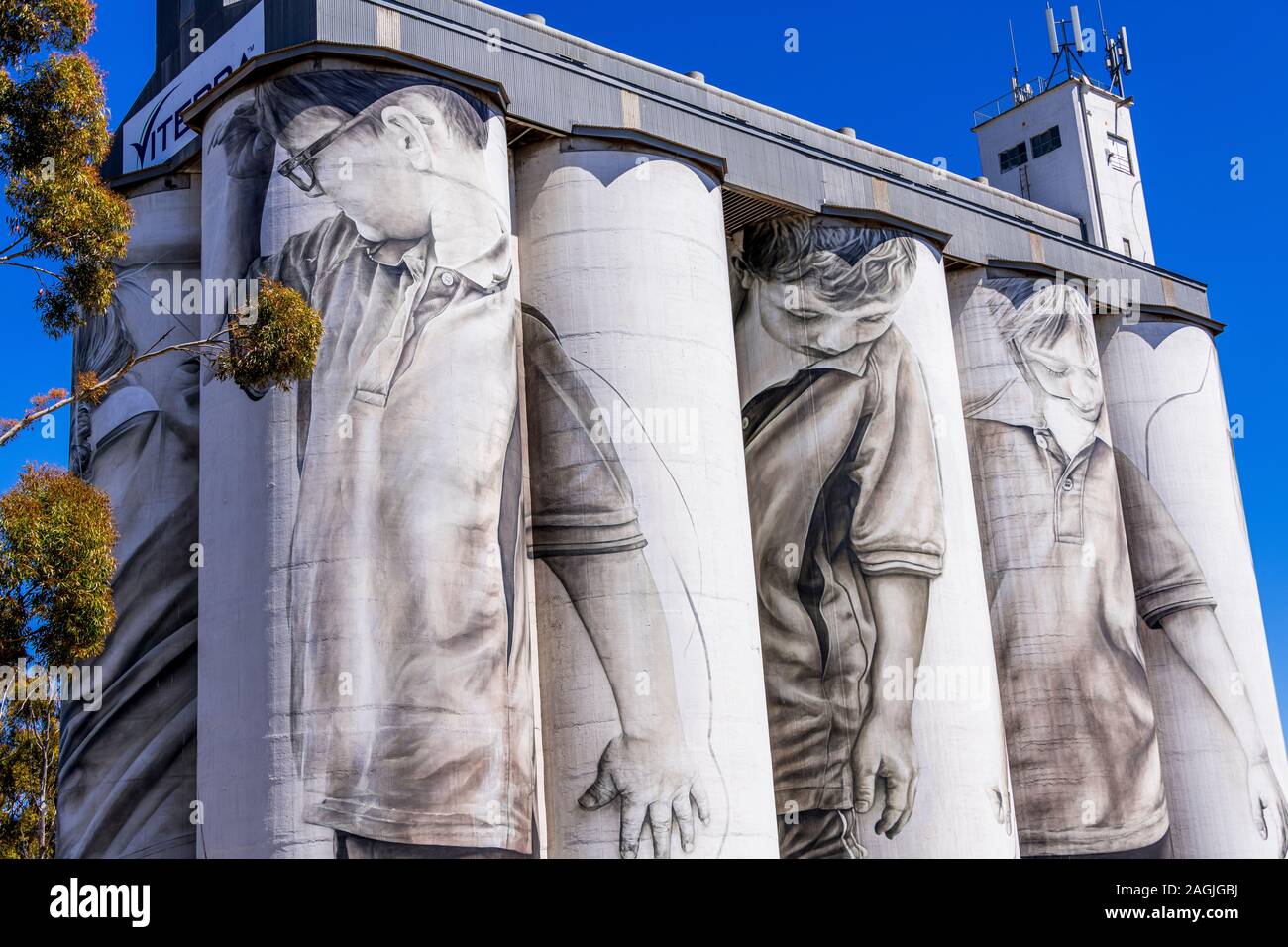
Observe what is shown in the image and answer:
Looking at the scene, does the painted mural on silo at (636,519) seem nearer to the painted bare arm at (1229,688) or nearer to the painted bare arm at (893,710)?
the painted bare arm at (893,710)

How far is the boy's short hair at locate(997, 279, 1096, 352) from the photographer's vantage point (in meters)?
48.5

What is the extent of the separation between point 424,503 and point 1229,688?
101ft

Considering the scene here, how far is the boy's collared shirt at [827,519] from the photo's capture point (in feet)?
131

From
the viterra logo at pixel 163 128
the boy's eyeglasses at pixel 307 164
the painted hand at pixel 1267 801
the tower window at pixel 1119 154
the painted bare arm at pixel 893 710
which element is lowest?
the painted hand at pixel 1267 801

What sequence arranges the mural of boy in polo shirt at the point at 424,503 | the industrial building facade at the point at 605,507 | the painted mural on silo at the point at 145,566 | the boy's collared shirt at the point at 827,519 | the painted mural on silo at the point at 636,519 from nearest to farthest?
the mural of boy in polo shirt at the point at 424,503 < the industrial building facade at the point at 605,507 < the painted mural on silo at the point at 636,519 < the painted mural on silo at the point at 145,566 < the boy's collared shirt at the point at 827,519

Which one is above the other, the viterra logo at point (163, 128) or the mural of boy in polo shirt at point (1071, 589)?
the viterra logo at point (163, 128)

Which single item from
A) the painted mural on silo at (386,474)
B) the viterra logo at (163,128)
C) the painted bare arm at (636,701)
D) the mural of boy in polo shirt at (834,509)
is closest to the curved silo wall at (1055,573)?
the mural of boy in polo shirt at (834,509)

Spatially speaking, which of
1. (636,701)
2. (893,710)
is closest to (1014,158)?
(893,710)

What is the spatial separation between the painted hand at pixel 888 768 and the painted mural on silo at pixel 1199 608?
13212 millimetres

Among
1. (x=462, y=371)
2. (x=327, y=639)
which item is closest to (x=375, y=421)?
(x=462, y=371)

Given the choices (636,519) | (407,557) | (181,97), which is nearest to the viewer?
(407,557)

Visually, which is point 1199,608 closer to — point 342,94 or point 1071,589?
point 1071,589

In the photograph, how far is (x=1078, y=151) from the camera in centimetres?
5878

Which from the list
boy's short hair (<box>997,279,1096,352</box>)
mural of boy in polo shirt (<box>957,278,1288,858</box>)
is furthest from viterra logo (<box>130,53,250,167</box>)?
boy's short hair (<box>997,279,1096,352</box>)
